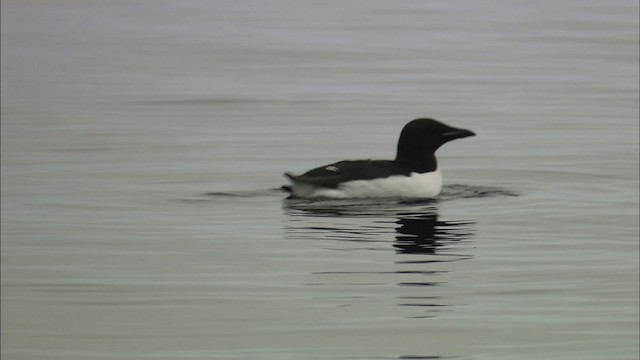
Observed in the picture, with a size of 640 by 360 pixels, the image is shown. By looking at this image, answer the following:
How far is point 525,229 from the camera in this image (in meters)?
13.4

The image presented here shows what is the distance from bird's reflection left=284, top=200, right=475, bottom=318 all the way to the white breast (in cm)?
12

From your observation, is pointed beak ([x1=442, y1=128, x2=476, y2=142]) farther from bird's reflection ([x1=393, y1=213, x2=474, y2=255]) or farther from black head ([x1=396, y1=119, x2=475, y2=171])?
bird's reflection ([x1=393, y1=213, x2=474, y2=255])

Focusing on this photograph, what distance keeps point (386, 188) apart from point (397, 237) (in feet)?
7.09

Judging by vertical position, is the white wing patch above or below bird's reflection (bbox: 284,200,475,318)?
above

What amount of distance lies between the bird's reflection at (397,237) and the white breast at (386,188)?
12cm

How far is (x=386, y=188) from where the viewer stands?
1521 cm

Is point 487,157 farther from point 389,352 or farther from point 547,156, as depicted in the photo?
point 389,352

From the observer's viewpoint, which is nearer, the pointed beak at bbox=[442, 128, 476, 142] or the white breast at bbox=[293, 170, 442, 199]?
the white breast at bbox=[293, 170, 442, 199]

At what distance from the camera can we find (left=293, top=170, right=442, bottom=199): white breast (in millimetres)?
15078

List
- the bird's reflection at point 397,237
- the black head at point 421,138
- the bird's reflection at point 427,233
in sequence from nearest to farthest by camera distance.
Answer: the bird's reflection at point 397,237 < the bird's reflection at point 427,233 < the black head at point 421,138

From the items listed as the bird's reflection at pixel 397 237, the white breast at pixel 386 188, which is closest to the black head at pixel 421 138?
the white breast at pixel 386 188

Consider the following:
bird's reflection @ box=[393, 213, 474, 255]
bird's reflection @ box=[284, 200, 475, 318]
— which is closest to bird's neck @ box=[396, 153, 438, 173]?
bird's reflection @ box=[284, 200, 475, 318]

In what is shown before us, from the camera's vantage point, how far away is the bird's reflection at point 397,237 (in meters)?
11.3

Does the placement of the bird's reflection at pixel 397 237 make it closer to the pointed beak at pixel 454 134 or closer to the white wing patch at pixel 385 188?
the white wing patch at pixel 385 188
